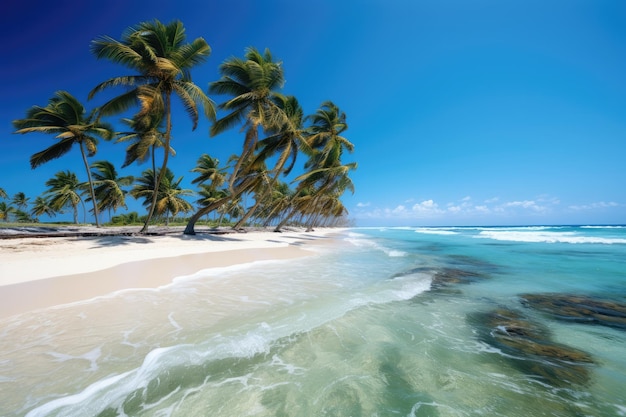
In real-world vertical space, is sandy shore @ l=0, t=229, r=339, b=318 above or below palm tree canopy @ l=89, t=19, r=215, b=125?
below

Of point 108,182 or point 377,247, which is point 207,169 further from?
point 377,247

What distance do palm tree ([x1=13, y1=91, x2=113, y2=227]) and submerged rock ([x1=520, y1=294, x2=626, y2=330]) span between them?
25483 mm

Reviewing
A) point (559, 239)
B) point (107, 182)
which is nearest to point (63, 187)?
point (107, 182)

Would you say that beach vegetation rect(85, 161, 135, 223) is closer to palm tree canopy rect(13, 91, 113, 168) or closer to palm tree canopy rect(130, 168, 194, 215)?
palm tree canopy rect(130, 168, 194, 215)

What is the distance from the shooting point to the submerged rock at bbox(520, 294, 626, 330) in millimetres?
4340

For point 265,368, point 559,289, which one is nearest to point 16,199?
point 265,368

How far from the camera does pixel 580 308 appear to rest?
495 cm

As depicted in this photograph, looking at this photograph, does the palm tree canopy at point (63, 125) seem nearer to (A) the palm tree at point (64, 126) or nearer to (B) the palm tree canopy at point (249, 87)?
(A) the palm tree at point (64, 126)

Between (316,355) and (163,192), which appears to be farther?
(163,192)

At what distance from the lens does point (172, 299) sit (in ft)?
16.7

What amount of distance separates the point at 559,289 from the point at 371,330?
6.28m

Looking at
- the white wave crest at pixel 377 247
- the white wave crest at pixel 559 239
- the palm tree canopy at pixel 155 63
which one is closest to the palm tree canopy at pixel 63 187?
the palm tree canopy at pixel 155 63

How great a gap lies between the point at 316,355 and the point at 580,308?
577 cm

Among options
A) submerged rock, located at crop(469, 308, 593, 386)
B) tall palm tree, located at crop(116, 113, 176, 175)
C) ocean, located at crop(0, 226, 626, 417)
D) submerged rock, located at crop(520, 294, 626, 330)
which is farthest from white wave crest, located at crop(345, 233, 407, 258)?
tall palm tree, located at crop(116, 113, 176, 175)
